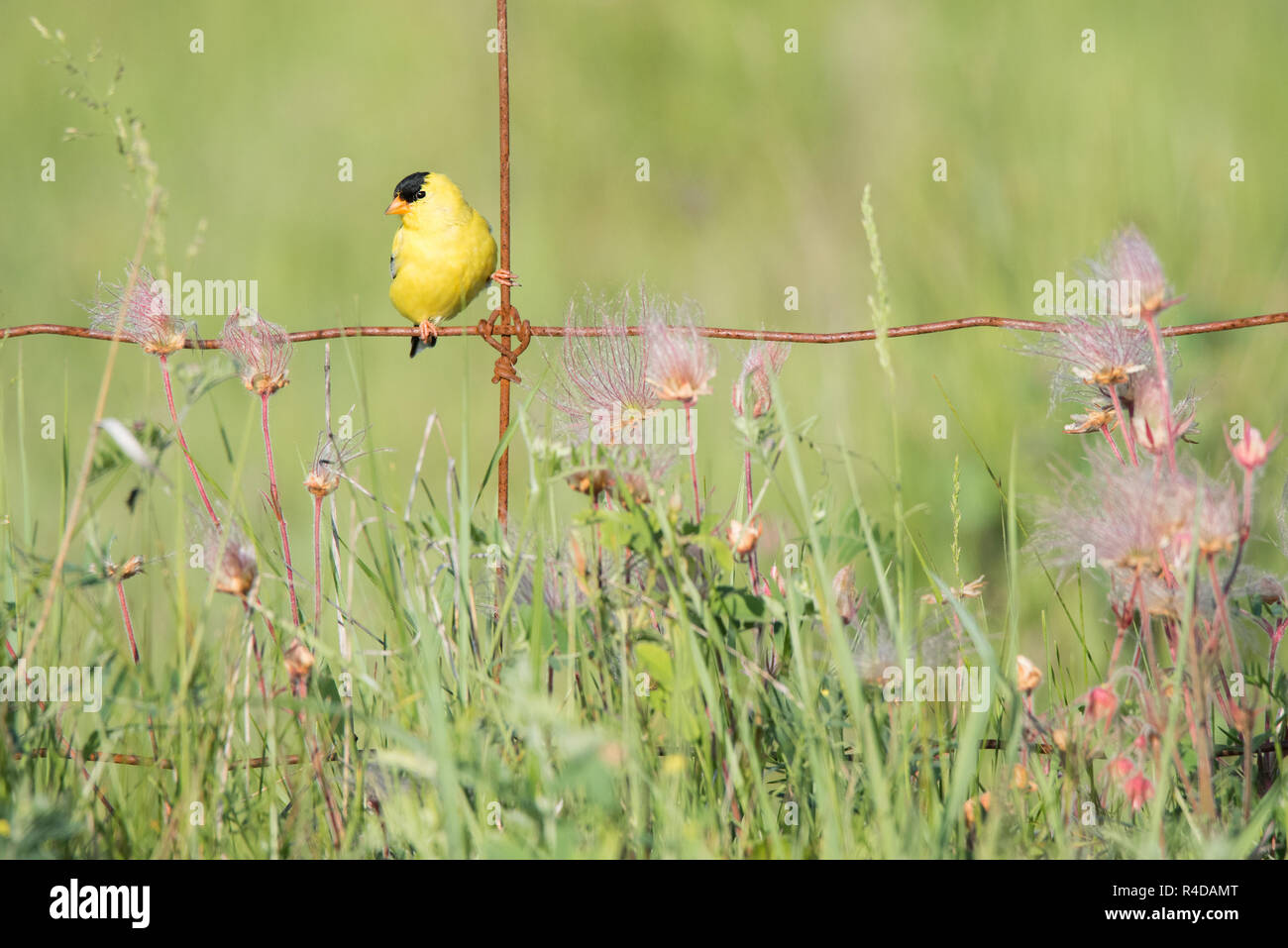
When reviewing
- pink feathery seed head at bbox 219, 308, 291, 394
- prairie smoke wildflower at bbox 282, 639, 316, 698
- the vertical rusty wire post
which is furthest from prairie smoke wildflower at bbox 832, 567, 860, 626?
pink feathery seed head at bbox 219, 308, 291, 394

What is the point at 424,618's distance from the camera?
4.15 ft

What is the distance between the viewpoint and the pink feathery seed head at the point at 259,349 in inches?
63.9

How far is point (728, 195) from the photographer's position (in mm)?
5980

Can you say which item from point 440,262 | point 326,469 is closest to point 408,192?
point 440,262

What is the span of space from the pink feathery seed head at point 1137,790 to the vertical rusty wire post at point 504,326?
2.66 ft

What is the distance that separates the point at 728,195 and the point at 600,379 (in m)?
4.58

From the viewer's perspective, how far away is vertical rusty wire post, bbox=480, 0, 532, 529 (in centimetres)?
162

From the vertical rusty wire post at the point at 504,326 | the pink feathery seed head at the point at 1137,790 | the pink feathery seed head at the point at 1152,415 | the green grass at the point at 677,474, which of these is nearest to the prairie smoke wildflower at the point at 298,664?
the green grass at the point at 677,474

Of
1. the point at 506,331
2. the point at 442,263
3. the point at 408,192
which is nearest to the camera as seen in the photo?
the point at 506,331

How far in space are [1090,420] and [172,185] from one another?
231 inches

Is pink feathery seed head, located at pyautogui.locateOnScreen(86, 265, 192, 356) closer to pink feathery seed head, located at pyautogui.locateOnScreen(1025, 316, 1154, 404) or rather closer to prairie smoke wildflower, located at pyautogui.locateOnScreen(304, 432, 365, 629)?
prairie smoke wildflower, located at pyautogui.locateOnScreen(304, 432, 365, 629)

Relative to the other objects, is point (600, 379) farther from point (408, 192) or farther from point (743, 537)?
point (408, 192)

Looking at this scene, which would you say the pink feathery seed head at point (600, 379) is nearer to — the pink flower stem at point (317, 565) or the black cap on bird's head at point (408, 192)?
the pink flower stem at point (317, 565)
